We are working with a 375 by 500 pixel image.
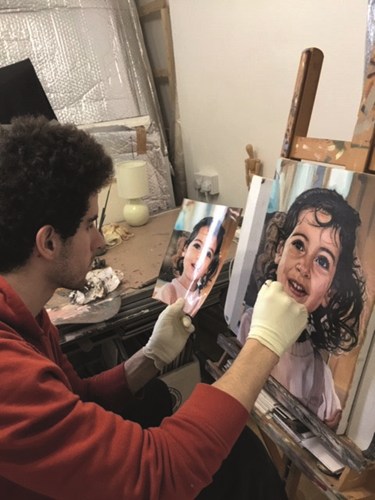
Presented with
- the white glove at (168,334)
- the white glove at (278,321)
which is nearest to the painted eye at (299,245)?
the white glove at (278,321)

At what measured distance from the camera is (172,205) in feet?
7.25

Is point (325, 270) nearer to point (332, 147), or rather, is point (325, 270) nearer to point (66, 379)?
point (332, 147)

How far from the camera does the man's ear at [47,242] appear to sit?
75cm

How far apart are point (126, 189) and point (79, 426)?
1401 millimetres

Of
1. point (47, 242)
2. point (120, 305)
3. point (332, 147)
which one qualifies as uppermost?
point (332, 147)

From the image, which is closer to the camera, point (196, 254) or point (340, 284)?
point (340, 284)

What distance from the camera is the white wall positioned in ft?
4.20

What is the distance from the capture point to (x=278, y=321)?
A: 80cm

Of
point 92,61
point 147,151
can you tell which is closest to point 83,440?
point 147,151

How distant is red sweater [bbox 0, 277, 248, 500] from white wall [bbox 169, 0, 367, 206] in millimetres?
1095

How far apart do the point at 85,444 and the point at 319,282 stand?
0.54m

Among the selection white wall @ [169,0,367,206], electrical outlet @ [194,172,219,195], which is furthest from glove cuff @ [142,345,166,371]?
electrical outlet @ [194,172,219,195]

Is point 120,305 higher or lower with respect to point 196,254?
lower

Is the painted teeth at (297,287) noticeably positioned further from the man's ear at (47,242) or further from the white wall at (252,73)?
the white wall at (252,73)
